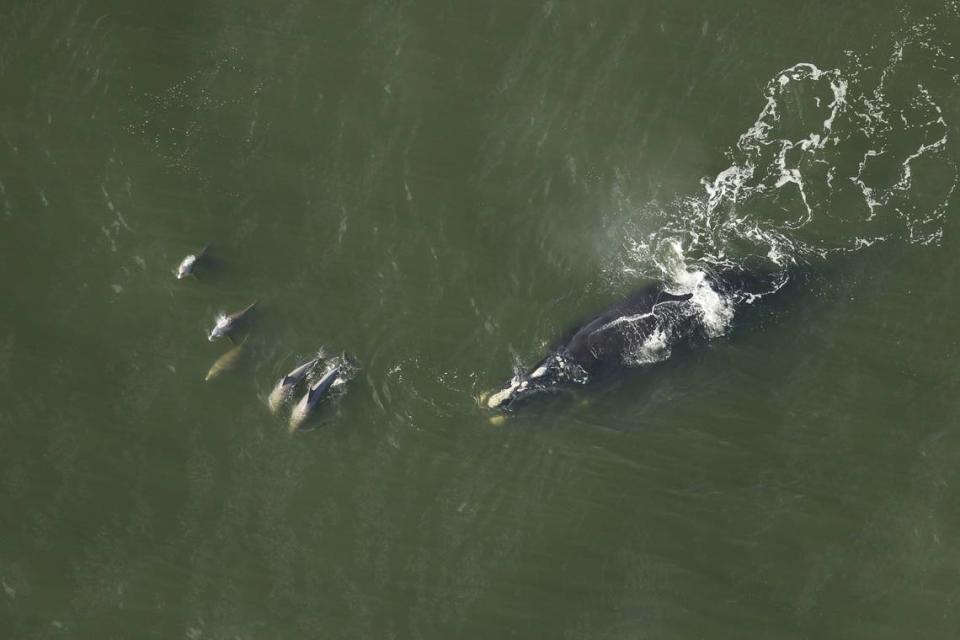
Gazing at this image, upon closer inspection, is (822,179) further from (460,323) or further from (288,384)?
(288,384)

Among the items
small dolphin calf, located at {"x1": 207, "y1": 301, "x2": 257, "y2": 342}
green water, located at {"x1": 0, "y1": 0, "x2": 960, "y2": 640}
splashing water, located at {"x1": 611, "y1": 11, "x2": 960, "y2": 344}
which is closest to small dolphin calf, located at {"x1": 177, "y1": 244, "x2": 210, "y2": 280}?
green water, located at {"x1": 0, "y1": 0, "x2": 960, "y2": 640}

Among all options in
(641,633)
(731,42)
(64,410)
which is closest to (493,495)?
(641,633)

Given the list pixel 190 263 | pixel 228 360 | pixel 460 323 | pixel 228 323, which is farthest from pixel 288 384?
pixel 460 323

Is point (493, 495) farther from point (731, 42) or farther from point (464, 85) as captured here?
point (731, 42)

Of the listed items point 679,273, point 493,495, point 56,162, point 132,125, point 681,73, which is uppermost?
point 681,73

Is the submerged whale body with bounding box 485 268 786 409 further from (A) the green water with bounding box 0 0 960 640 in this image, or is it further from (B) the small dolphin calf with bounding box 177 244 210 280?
(B) the small dolphin calf with bounding box 177 244 210 280

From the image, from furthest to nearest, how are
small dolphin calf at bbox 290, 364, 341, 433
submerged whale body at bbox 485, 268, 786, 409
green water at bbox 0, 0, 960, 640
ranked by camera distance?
green water at bbox 0, 0, 960, 640 → small dolphin calf at bbox 290, 364, 341, 433 → submerged whale body at bbox 485, 268, 786, 409
